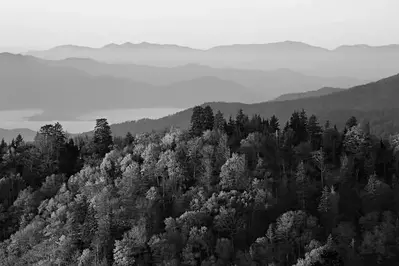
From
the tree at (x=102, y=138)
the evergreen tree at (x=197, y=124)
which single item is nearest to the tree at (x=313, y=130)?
the evergreen tree at (x=197, y=124)

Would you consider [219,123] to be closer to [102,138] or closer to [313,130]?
[313,130]

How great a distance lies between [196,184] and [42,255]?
47.3m

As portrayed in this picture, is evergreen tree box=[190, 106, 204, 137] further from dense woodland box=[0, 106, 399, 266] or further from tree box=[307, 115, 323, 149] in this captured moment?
tree box=[307, 115, 323, 149]

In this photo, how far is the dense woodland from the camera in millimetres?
130750

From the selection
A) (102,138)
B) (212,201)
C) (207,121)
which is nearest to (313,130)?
(207,121)

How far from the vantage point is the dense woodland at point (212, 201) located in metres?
131

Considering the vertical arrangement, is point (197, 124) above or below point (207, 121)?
below

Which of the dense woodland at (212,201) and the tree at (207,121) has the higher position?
the tree at (207,121)

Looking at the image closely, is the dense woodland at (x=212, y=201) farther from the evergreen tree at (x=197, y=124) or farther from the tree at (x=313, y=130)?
the tree at (x=313, y=130)

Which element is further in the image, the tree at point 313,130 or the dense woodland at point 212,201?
the tree at point 313,130

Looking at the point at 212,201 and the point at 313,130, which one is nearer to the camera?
the point at 212,201

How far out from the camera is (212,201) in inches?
5635

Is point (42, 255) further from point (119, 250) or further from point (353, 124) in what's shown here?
point (353, 124)

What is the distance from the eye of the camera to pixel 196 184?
522ft
